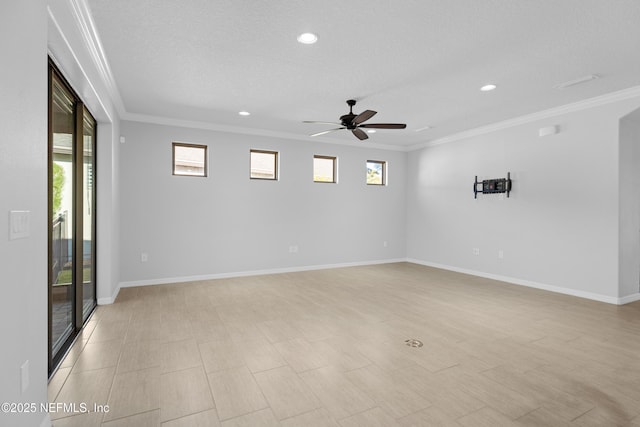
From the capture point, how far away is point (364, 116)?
4.05 metres

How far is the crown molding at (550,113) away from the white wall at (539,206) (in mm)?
71

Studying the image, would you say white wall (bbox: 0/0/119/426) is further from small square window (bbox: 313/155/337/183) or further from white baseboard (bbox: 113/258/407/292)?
small square window (bbox: 313/155/337/183)

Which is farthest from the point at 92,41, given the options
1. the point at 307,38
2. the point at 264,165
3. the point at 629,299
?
the point at 629,299

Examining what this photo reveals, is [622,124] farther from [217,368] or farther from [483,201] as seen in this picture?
[217,368]

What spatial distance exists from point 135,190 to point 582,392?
19.4 feet

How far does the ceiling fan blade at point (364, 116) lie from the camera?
3.95m

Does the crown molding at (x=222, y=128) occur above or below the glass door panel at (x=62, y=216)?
above

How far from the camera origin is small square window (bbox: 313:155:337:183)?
22.7ft

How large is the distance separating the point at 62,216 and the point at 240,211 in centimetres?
328

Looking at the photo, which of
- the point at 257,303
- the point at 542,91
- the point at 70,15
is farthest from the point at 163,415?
the point at 542,91

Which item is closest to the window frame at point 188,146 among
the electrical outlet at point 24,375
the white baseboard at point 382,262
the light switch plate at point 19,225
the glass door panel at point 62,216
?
the white baseboard at point 382,262

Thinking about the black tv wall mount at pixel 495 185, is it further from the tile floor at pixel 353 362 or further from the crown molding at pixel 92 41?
the crown molding at pixel 92 41

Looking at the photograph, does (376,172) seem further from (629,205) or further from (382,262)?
(629,205)

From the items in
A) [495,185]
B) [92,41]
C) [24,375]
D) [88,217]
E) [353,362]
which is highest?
[92,41]
